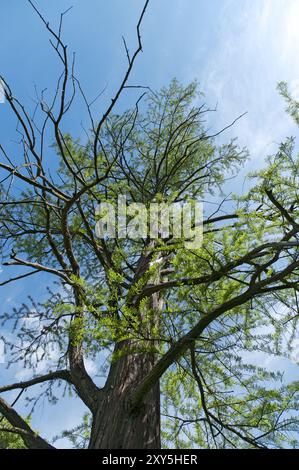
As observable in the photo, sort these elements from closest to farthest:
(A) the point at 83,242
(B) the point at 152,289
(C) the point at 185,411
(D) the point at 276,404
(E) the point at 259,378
A: 1. (D) the point at 276,404
2. (E) the point at 259,378
3. (B) the point at 152,289
4. (C) the point at 185,411
5. (A) the point at 83,242

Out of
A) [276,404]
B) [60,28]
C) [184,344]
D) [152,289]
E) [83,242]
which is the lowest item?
[276,404]

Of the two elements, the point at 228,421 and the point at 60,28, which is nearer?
the point at 60,28

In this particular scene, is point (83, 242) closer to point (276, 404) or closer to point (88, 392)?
point (88, 392)

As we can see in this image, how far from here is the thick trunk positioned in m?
2.59

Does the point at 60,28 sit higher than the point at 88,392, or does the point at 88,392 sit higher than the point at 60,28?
the point at 60,28

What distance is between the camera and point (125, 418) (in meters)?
2.69

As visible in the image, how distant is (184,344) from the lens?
7.83 feet

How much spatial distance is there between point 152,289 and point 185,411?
1356 millimetres

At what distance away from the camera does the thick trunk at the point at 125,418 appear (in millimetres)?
2586

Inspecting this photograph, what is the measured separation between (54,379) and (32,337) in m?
0.44

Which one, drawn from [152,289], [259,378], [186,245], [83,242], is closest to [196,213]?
[152,289]

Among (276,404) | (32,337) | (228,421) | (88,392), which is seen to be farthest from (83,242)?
(276,404)
